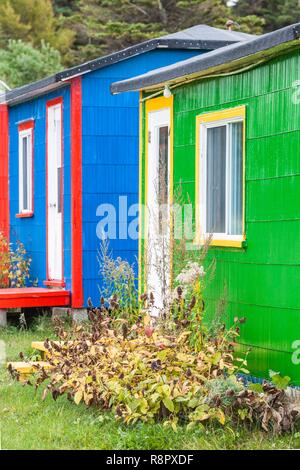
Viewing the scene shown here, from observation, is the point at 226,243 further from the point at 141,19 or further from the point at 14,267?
the point at 141,19

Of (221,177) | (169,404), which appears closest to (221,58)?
(221,177)

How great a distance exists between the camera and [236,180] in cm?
980

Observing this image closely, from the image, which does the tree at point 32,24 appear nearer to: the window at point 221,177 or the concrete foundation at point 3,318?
the concrete foundation at point 3,318

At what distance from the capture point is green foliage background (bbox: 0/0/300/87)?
116 feet

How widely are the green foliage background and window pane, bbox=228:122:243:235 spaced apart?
24571 millimetres

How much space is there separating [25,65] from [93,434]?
27.5 metres

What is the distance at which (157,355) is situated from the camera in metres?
8.68

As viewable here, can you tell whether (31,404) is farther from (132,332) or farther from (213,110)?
(213,110)

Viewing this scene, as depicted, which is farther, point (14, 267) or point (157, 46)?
point (14, 267)

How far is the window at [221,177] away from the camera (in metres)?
9.73

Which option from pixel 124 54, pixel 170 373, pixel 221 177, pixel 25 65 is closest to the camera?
pixel 170 373

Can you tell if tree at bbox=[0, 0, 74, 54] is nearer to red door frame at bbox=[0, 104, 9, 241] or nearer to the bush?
red door frame at bbox=[0, 104, 9, 241]
